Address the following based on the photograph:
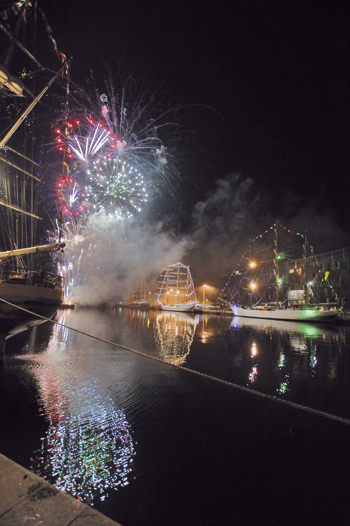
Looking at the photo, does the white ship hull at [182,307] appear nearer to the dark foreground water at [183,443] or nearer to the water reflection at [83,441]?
the dark foreground water at [183,443]

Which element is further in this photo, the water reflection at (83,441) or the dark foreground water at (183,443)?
the water reflection at (83,441)

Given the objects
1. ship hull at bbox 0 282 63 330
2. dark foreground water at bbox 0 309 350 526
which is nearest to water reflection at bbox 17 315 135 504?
dark foreground water at bbox 0 309 350 526

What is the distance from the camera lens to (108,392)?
7.39 meters

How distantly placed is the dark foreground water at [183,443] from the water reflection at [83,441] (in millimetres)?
20

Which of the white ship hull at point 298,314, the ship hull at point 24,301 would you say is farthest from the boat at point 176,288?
the ship hull at point 24,301

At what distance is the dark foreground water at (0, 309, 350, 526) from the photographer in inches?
137

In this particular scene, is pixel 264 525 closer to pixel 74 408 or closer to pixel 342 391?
pixel 74 408

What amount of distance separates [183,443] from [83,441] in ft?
5.83

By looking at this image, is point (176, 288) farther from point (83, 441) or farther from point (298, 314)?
point (83, 441)

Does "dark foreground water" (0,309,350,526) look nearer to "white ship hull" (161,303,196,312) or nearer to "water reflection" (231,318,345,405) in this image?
"water reflection" (231,318,345,405)

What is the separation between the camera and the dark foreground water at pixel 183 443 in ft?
11.4

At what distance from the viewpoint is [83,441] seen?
479 centimetres

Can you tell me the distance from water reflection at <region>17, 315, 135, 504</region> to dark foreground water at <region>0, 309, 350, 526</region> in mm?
20

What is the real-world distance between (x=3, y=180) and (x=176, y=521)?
27322 mm
